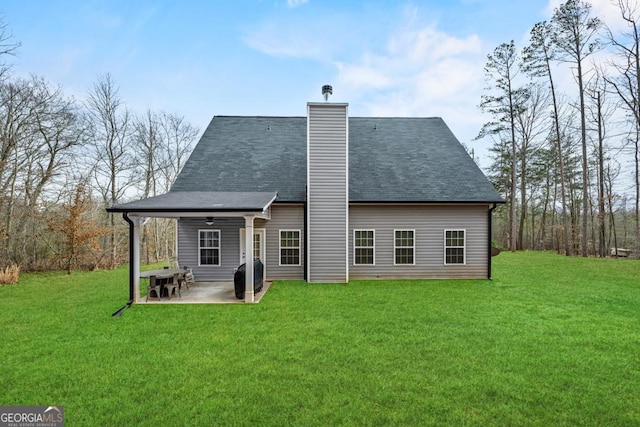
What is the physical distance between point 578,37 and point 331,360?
22411 mm

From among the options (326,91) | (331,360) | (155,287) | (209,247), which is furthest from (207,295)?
(326,91)

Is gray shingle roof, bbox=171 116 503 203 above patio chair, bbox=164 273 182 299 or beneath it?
above

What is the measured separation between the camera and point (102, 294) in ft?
28.1

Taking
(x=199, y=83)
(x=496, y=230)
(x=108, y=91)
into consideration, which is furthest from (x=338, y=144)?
(x=496, y=230)

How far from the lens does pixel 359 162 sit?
12172 mm

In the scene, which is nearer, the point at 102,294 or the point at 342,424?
the point at 342,424

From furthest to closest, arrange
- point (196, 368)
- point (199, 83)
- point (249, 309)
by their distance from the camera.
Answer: point (199, 83), point (249, 309), point (196, 368)

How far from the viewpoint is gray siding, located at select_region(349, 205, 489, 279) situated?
1075cm

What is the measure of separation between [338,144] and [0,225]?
521 inches

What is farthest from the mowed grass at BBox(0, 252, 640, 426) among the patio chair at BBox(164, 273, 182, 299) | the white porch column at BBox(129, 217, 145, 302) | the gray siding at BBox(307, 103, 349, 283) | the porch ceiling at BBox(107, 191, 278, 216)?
the gray siding at BBox(307, 103, 349, 283)

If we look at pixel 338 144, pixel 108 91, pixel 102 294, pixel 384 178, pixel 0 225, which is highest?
pixel 108 91

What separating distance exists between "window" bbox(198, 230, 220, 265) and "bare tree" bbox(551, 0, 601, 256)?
19.4 m

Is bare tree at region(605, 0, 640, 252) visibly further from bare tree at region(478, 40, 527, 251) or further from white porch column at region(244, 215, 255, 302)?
white porch column at region(244, 215, 255, 302)

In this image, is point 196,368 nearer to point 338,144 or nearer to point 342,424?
point 342,424
